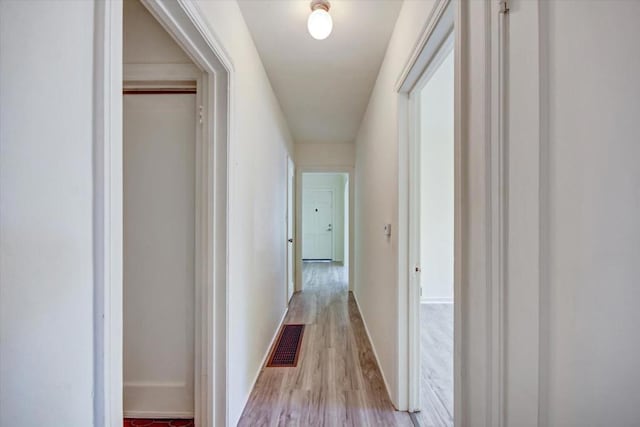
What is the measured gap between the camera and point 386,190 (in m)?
2.14

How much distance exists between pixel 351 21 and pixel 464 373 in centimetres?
201

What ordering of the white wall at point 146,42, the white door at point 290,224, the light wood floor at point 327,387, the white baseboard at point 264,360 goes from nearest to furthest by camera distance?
the white wall at point 146,42 < the light wood floor at point 327,387 < the white baseboard at point 264,360 < the white door at point 290,224

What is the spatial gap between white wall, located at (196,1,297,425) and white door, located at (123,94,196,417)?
316mm

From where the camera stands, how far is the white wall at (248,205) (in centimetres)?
153

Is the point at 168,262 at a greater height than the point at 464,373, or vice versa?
the point at 168,262

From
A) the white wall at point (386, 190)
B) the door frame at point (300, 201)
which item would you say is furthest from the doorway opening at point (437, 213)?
the door frame at point (300, 201)

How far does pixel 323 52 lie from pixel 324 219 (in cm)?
620

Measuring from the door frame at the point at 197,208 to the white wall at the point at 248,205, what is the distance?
6 cm

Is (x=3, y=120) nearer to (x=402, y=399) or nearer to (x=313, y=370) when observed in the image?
(x=402, y=399)
